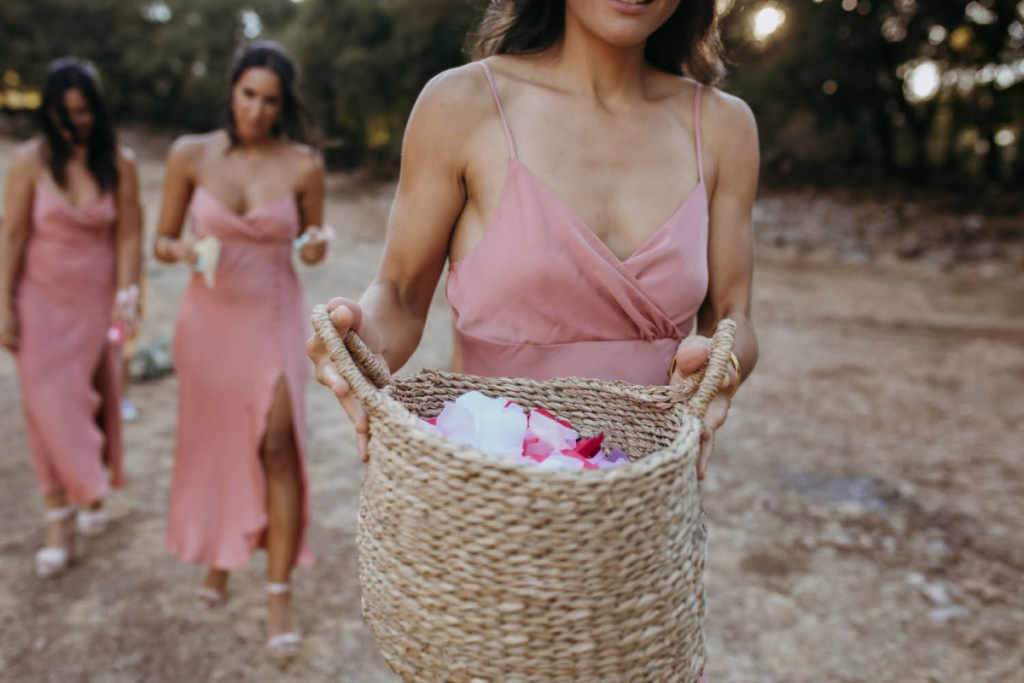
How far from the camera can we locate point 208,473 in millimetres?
3789

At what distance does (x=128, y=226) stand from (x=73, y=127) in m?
0.55

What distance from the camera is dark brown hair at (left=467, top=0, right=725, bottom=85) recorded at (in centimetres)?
197

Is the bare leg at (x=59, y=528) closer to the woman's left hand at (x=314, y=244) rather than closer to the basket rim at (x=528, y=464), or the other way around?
the woman's left hand at (x=314, y=244)

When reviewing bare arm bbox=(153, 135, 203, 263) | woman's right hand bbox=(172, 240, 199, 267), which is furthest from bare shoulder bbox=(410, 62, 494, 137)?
bare arm bbox=(153, 135, 203, 263)

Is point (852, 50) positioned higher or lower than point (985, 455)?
higher

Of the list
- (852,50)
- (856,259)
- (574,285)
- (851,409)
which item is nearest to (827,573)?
(851,409)

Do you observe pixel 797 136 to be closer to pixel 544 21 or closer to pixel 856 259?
pixel 856 259

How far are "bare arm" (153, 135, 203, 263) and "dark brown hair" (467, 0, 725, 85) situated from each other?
2.16 metres

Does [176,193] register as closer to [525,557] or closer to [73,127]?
[73,127]

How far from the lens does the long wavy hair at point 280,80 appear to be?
3857mm

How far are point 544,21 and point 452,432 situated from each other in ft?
3.47

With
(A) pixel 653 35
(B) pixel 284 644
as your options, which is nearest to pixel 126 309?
(B) pixel 284 644

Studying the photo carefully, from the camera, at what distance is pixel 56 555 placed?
13.3 feet

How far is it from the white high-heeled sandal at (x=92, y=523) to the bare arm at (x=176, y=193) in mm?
1492
